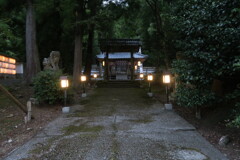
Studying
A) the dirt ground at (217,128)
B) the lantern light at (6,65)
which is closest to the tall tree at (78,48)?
the lantern light at (6,65)

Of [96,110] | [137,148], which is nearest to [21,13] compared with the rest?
[96,110]

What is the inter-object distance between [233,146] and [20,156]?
176 inches

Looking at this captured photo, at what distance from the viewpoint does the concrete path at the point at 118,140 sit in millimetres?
3529

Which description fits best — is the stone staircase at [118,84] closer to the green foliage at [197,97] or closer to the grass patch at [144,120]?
the grass patch at [144,120]

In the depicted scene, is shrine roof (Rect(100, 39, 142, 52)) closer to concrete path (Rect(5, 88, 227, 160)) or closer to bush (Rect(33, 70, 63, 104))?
bush (Rect(33, 70, 63, 104))

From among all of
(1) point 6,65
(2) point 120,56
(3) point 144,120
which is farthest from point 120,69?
(3) point 144,120

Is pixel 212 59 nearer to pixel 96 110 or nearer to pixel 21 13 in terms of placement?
pixel 96 110

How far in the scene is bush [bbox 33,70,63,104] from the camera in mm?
7402

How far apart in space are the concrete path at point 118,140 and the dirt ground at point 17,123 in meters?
0.35

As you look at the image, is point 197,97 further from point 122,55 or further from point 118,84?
point 122,55

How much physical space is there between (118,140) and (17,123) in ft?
12.0

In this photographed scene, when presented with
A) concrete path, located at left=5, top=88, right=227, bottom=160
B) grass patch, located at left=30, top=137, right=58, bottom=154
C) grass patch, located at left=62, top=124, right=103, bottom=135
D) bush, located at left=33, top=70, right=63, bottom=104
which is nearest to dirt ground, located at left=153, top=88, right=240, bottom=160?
concrete path, located at left=5, top=88, right=227, bottom=160

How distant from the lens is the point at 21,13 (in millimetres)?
13914

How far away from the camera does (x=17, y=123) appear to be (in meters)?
5.80
